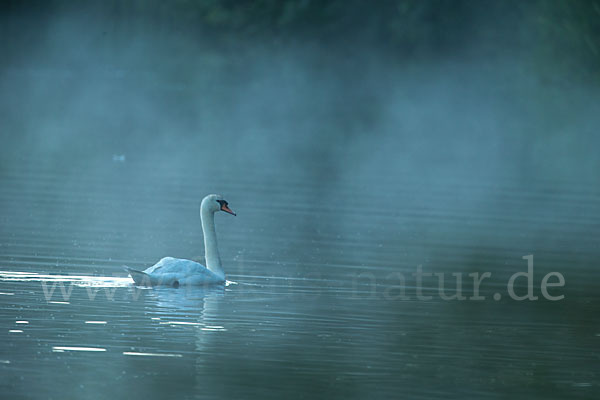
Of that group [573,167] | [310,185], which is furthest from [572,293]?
[573,167]

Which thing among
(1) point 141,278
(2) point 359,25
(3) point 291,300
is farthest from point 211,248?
(2) point 359,25

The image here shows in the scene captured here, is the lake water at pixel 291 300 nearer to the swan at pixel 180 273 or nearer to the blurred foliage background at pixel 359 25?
the swan at pixel 180 273

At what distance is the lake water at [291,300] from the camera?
9.76m

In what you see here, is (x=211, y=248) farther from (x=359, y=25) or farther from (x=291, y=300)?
(x=359, y=25)

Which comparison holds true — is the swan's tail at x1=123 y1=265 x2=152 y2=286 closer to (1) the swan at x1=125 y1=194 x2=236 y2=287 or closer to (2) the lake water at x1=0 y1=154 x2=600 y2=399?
(1) the swan at x1=125 y1=194 x2=236 y2=287

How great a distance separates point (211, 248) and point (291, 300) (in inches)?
63.7

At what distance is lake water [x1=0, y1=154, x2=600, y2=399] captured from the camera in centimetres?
976

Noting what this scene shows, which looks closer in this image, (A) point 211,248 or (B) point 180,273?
(B) point 180,273

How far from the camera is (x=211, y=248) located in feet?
46.8

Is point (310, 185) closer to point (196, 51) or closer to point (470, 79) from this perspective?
point (470, 79)

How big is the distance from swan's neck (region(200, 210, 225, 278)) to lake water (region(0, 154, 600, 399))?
0.24m

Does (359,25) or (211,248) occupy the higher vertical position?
(359,25)

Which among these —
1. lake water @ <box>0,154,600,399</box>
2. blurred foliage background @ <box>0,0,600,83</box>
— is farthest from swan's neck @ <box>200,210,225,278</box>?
blurred foliage background @ <box>0,0,600,83</box>

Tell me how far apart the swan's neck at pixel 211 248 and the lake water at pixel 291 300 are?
235 millimetres
